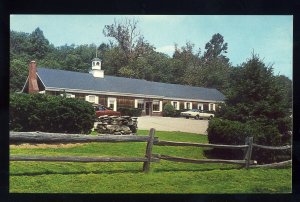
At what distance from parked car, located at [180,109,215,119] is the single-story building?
0.07m

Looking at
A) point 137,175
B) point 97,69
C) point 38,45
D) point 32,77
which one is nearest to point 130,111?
point 97,69

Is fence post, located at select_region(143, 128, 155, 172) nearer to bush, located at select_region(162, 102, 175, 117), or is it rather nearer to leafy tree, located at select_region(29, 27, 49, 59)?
bush, located at select_region(162, 102, 175, 117)

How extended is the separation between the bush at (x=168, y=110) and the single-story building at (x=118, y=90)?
55mm

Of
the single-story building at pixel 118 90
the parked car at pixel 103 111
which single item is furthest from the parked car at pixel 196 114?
the parked car at pixel 103 111

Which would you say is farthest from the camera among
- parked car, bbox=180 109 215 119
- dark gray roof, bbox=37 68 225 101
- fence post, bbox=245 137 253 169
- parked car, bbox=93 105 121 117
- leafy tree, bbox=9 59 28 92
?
fence post, bbox=245 137 253 169

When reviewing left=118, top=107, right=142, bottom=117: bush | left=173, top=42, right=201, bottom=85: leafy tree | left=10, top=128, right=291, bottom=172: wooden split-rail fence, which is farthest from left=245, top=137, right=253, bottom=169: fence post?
left=118, top=107, right=142, bottom=117: bush

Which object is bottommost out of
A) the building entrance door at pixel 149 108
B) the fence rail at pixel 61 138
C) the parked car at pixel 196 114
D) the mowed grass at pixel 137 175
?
the mowed grass at pixel 137 175

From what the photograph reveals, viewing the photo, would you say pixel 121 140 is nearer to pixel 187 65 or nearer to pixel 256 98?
pixel 187 65

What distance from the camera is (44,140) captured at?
7.16 meters

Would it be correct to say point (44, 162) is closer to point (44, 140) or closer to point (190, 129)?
point (44, 140)

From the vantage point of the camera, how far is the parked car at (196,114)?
7.45 meters

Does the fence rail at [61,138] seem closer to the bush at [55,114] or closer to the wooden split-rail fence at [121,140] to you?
the wooden split-rail fence at [121,140]

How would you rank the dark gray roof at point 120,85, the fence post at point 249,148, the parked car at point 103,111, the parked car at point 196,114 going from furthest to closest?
the fence post at point 249,148, the parked car at point 196,114, the parked car at point 103,111, the dark gray roof at point 120,85

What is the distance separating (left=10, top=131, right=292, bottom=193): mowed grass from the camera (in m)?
7.13
